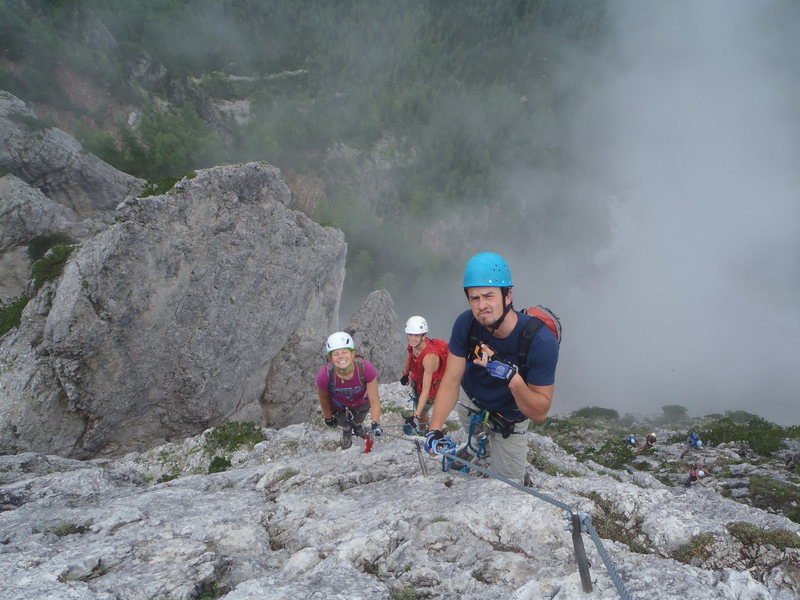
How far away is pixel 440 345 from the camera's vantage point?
33.0 ft

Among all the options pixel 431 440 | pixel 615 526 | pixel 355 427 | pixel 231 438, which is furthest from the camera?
pixel 231 438

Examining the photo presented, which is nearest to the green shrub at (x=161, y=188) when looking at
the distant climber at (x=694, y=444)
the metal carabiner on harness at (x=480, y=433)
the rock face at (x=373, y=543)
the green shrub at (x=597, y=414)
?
the rock face at (x=373, y=543)

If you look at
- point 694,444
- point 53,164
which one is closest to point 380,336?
point 694,444

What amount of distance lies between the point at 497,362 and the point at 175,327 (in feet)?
75.4

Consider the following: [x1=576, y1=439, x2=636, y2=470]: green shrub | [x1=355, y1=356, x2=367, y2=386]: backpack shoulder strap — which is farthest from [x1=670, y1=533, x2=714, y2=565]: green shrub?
[x1=576, y1=439, x2=636, y2=470]: green shrub

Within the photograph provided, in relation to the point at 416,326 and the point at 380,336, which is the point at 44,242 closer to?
the point at 380,336

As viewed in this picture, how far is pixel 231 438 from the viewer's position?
49.7ft

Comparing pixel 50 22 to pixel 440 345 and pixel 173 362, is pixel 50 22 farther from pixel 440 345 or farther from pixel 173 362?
pixel 440 345

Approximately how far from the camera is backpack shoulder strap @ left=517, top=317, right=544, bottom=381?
4910 mm

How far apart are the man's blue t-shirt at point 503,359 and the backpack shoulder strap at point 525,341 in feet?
0.14

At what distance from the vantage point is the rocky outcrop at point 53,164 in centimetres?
3306

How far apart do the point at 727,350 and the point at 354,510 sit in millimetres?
180486

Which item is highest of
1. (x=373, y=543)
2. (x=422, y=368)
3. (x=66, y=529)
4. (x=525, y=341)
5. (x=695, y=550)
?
(x=525, y=341)

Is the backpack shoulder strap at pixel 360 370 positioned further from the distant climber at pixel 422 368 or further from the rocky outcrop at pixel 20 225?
the rocky outcrop at pixel 20 225
